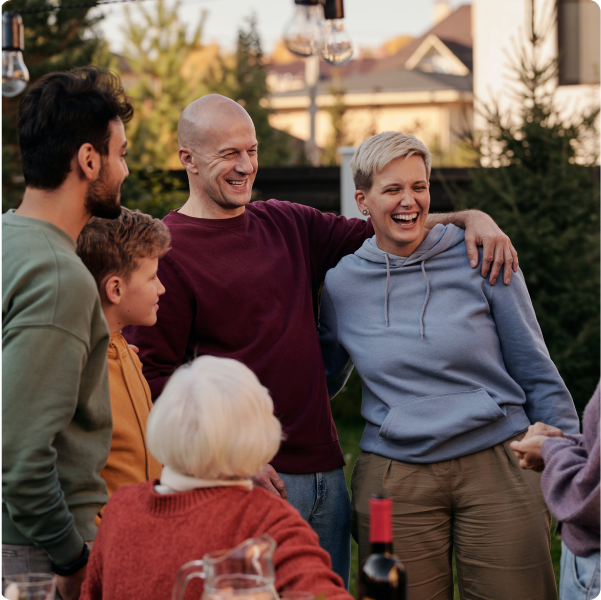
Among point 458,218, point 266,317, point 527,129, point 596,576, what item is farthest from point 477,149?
point 596,576

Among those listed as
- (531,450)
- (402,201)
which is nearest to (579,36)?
(402,201)

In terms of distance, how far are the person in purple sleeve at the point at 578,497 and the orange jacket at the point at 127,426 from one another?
45.4 inches

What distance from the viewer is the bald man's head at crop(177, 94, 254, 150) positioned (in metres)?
3.13

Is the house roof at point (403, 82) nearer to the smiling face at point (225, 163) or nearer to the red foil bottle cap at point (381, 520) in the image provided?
the smiling face at point (225, 163)

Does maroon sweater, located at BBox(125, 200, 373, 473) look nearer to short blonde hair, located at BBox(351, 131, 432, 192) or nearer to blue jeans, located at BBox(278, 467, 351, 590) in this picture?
blue jeans, located at BBox(278, 467, 351, 590)

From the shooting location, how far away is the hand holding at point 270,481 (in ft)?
9.07

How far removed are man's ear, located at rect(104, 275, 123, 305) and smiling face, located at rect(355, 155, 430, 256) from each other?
107 cm

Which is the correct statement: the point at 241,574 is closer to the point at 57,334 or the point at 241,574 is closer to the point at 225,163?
the point at 57,334

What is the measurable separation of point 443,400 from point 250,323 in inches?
29.7

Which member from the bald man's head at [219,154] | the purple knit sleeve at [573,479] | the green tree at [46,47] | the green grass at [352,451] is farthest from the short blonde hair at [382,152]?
the green tree at [46,47]

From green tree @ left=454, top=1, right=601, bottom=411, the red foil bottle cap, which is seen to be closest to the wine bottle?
the red foil bottle cap

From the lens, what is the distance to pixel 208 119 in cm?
315

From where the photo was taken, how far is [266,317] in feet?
9.76

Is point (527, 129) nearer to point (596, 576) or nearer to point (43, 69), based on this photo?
point (596, 576)
